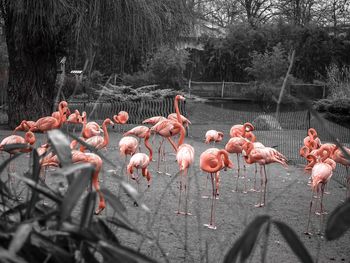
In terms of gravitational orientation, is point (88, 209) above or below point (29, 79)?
above

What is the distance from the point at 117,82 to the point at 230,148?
1481 cm

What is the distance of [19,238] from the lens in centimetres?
70

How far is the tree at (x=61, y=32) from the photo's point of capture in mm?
9461

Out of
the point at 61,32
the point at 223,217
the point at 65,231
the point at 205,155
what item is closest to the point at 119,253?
the point at 65,231

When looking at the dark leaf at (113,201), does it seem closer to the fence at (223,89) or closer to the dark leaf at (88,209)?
the dark leaf at (88,209)

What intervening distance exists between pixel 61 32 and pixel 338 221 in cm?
990

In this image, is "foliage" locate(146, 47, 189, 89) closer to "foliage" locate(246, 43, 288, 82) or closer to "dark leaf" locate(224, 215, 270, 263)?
"foliage" locate(246, 43, 288, 82)

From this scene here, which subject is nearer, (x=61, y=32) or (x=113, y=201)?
(x=113, y=201)

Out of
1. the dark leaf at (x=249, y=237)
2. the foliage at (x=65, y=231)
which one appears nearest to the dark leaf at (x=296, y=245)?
the dark leaf at (x=249, y=237)

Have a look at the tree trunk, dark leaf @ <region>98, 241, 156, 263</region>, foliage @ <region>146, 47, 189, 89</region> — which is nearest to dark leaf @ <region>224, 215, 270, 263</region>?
dark leaf @ <region>98, 241, 156, 263</region>

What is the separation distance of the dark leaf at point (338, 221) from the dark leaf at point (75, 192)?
36cm

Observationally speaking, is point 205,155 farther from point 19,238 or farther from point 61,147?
point 19,238

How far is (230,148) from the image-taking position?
18.5 feet

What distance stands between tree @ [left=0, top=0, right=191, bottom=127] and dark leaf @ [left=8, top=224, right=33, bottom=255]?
865 cm
